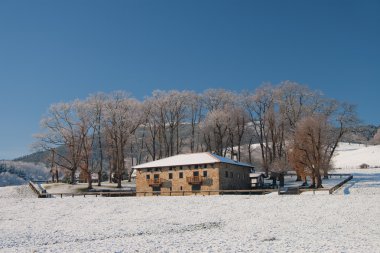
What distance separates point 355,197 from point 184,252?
26.5 metres

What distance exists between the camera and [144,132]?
3066 inches

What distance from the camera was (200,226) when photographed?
24.7 metres

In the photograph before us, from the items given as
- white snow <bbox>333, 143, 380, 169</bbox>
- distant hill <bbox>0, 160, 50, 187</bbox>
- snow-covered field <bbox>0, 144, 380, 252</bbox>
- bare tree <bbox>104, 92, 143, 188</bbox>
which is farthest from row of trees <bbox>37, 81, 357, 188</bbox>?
distant hill <bbox>0, 160, 50, 187</bbox>

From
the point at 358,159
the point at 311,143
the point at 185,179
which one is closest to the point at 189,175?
the point at 185,179

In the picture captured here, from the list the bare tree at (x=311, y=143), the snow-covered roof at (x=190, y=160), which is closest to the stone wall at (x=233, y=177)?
the snow-covered roof at (x=190, y=160)

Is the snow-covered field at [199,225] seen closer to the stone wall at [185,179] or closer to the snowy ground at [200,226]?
the snowy ground at [200,226]

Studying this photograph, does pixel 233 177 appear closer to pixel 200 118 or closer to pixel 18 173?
pixel 200 118

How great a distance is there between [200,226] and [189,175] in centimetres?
3011

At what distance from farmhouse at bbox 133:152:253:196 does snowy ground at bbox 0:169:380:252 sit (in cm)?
1260

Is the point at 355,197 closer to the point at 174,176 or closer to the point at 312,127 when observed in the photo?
the point at 312,127

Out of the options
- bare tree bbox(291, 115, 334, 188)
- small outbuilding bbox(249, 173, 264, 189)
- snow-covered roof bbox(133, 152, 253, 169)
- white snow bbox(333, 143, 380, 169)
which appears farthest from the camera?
white snow bbox(333, 143, 380, 169)

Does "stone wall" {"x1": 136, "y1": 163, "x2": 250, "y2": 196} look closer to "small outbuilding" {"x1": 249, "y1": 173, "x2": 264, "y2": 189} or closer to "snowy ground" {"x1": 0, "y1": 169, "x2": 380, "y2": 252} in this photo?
"small outbuilding" {"x1": 249, "y1": 173, "x2": 264, "y2": 189}

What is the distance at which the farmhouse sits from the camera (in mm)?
53188

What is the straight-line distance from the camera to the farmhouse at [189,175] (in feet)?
174
